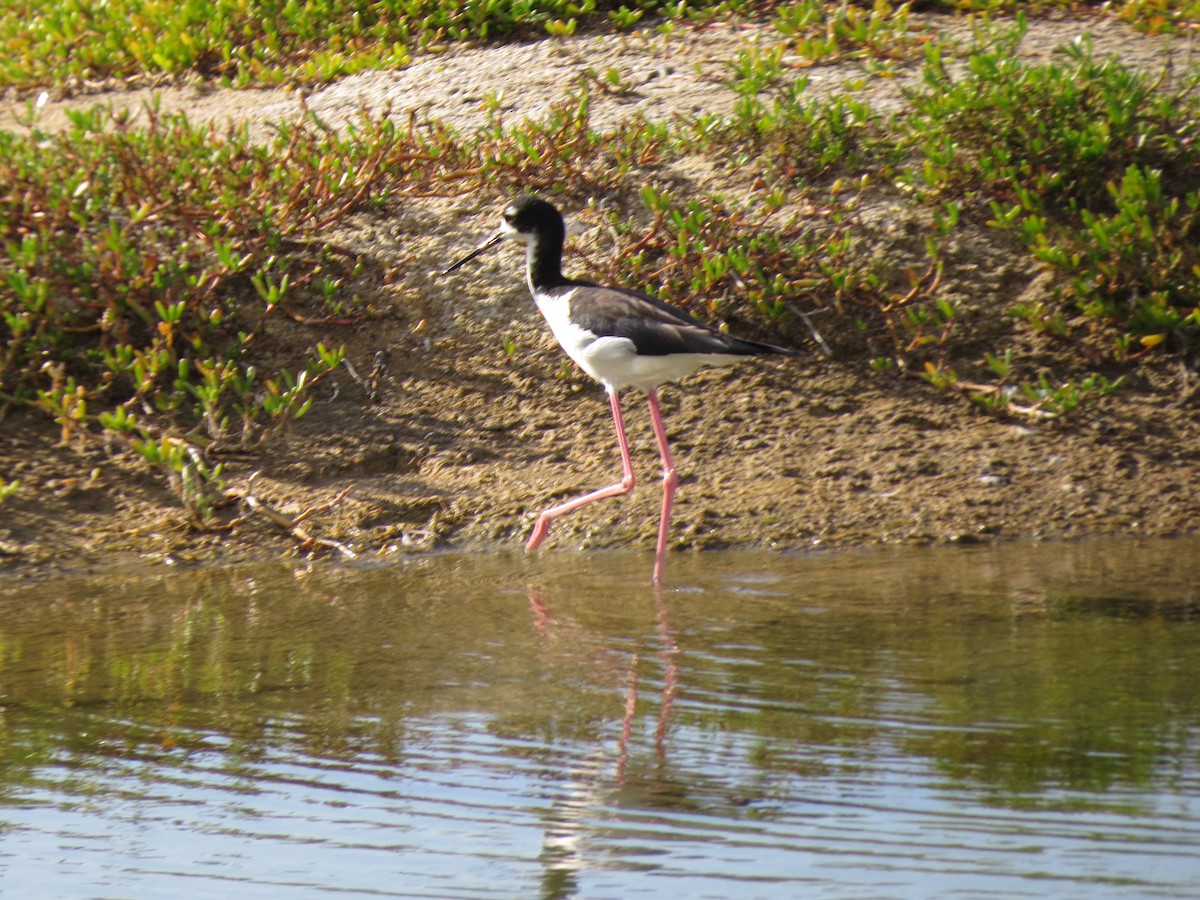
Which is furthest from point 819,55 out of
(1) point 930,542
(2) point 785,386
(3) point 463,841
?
(3) point 463,841

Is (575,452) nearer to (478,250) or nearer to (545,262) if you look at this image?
(545,262)

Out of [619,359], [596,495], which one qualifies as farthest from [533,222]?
[596,495]

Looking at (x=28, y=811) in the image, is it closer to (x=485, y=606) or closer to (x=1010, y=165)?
(x=485, y=606)

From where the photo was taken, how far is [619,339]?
18.6 ft

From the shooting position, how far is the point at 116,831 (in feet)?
10.8

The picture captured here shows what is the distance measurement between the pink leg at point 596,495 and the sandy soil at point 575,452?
4.4 inches

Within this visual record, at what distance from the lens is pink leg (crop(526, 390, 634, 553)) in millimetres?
5832

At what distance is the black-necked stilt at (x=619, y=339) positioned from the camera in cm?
558

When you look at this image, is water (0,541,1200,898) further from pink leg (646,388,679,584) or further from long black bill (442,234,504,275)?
long black bill (442,234,504,275)

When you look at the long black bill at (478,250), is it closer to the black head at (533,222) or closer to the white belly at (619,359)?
the black head at (533,222)

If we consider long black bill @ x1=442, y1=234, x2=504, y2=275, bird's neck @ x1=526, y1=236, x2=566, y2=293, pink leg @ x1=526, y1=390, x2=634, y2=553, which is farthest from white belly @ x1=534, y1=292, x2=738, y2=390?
long black bill @ x1=442, y1=234, x2=504, y2=275

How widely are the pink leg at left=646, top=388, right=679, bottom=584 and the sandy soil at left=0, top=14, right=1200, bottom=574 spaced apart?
19 centimetres

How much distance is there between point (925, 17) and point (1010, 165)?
5.28ft

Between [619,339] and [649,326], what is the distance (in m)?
0.11
